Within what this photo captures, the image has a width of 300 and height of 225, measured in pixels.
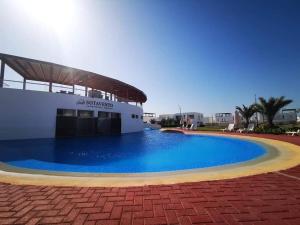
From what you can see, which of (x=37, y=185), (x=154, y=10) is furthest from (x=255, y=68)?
(x=37, y=185)

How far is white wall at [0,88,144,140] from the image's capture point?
45.7 feet

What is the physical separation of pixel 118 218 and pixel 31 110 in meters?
15.3

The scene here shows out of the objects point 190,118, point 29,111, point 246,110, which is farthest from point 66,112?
point 190,118

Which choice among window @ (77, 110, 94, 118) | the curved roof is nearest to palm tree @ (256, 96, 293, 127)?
the curved roof

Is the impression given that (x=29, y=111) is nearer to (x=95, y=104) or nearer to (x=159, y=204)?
(x=95, y=104)

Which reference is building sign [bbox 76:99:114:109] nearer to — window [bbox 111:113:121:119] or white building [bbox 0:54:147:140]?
white building [bbox 0:54:147:140]

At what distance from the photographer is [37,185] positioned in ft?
12.7

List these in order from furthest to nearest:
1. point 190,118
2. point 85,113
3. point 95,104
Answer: point 190,118 → point 95,104 → point 85,113

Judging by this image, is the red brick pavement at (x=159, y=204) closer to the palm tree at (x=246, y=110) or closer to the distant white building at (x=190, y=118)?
the palm tree at (x=246, y=110)

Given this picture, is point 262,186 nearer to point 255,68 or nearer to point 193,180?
point 193,180

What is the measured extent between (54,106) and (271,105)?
2327 cm

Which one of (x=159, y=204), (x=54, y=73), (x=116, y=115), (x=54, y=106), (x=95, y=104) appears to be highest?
(x=54, y=73)

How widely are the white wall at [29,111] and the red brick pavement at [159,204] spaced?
12.7 m

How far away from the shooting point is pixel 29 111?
14.9 metres
